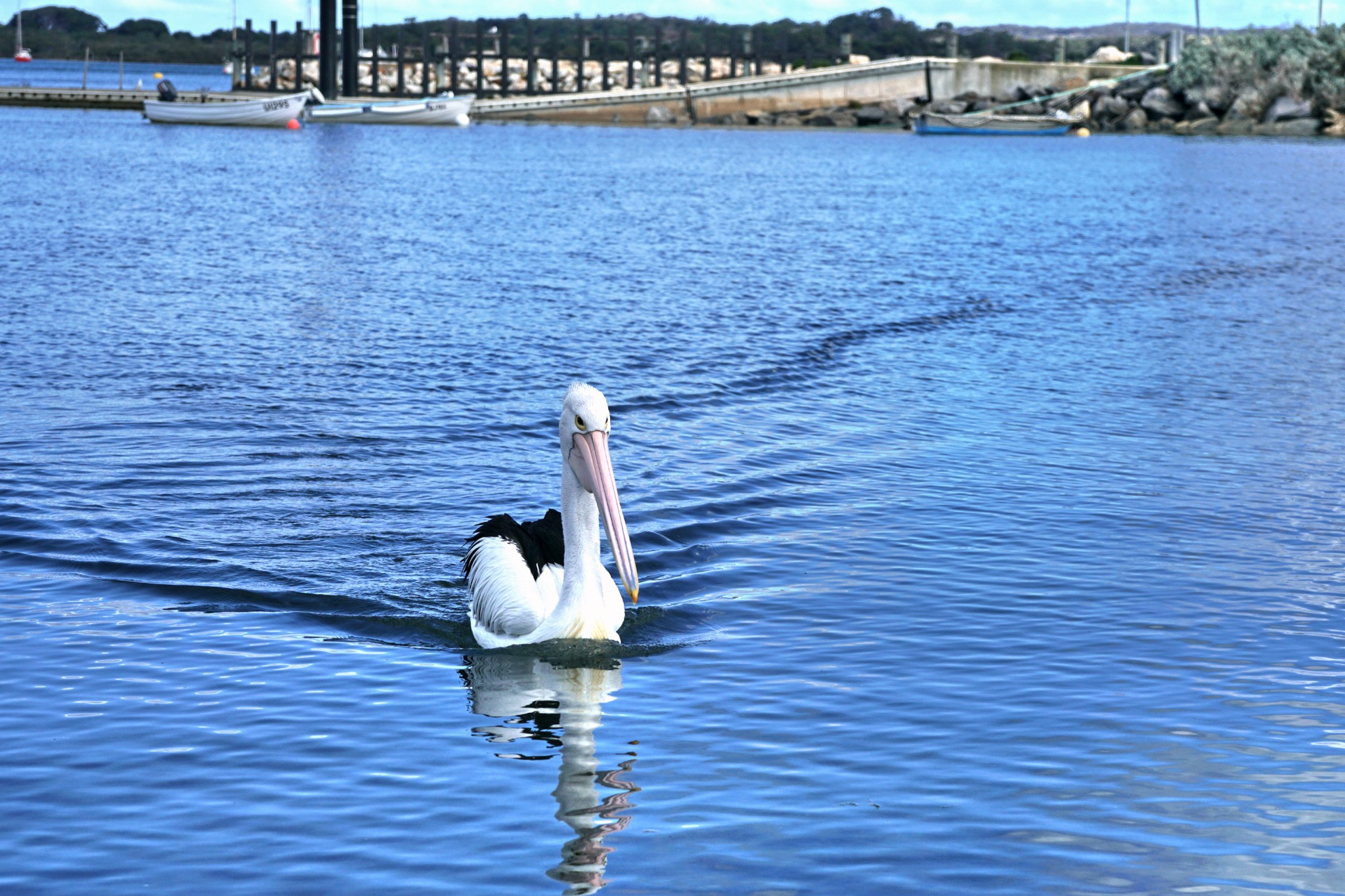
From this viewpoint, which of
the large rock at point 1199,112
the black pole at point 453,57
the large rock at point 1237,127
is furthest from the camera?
the black pole at point 453,57

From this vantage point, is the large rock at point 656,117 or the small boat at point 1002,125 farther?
the large rock at point 656,117

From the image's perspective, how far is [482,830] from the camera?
5395 millimetres

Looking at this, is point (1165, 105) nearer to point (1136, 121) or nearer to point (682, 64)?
point (1136, 121)

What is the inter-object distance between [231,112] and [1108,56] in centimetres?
7123

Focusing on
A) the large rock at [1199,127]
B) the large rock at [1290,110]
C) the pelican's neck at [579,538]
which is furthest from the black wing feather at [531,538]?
the large rock at [1290,110]

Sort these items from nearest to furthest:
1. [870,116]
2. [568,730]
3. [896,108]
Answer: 1. [568,730]
2. [870,116]
3. [896,108]

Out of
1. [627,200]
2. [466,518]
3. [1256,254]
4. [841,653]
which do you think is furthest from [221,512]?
[627,200]

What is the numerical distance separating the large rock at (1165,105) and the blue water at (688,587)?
60.8 meters

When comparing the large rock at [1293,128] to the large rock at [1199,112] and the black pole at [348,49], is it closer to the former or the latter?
the large rock at [1199,112]

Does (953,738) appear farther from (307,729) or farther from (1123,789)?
(307,729)

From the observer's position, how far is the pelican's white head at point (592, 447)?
6891 mm

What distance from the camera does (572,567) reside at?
23.7 feet

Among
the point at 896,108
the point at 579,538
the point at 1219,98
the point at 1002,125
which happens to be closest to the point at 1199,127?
the point at 1219,98

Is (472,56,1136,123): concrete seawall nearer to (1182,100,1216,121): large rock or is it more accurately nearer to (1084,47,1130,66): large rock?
(1182,100,1216,121): large rock
